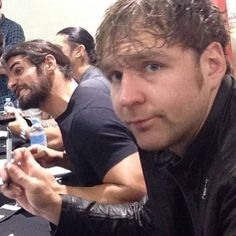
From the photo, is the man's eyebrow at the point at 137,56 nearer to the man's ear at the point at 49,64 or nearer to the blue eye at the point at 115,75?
the blue eye at the point at 115,75

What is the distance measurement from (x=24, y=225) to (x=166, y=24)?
0.80 m

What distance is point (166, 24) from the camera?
803mm

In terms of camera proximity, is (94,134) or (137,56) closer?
(137,56)

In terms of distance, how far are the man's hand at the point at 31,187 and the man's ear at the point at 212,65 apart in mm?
586

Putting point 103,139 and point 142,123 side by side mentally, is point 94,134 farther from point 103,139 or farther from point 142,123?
point 142,123

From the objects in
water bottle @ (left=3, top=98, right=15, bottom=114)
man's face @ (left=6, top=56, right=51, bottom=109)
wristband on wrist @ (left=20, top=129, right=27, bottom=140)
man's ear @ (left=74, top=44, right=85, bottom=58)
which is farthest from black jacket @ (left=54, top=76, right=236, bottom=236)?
water bottle @ (left=3, top=98, right=15, bottom=114)

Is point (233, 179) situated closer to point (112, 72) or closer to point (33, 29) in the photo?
point (112, 72)

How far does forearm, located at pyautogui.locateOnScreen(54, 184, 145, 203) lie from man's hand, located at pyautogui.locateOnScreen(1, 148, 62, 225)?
0.35 ft

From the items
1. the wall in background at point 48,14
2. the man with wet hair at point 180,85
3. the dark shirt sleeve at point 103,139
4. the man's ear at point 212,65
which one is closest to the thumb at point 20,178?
the dark shirt sleeve at point 103,139

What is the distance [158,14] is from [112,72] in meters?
0.14

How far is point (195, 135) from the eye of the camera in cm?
82

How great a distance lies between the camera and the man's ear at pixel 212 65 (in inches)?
31.5

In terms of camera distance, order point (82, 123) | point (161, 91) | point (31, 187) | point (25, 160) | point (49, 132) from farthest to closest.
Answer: point (49, 132) → point (82, 123) → point (25, 160) → point (31, 187) → point (161, 91)

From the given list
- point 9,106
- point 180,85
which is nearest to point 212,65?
point 180,85
